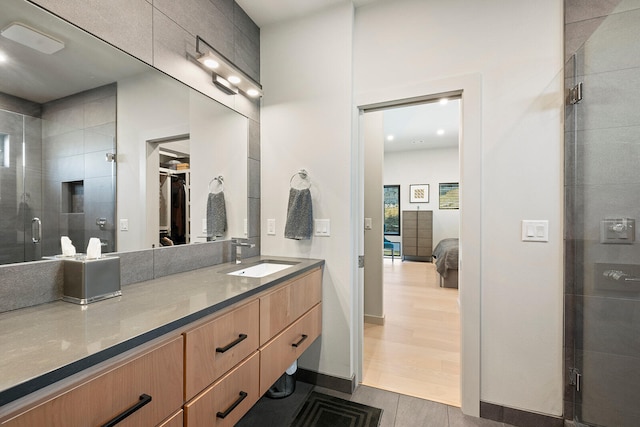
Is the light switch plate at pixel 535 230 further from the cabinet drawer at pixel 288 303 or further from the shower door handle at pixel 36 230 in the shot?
the shower door handle at pixel 36 230

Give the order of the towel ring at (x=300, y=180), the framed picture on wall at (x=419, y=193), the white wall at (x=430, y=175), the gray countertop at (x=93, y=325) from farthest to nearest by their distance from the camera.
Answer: the framed picture on wall at (x=419, y=193)
the white wall at (x=430, y=175)
the towel ring at (x=300, y=180)
the gray countertop at (x=93, y=325)

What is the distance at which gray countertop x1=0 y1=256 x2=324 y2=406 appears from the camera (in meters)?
0.60

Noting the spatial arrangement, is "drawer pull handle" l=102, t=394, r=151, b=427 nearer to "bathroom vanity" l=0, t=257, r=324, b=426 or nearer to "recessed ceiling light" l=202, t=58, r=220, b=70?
"bathroom vanity" l=0, t=257, r=324, b=426

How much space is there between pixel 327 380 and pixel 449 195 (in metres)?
6.08

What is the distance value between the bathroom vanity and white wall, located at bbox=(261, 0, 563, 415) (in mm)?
826

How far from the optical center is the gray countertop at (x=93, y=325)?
0.60 meters

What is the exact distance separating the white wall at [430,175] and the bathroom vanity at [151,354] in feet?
20.7

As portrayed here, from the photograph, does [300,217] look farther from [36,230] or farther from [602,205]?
[602,205]

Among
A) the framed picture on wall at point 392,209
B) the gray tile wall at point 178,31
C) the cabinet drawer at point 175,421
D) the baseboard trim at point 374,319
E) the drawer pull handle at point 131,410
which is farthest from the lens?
the framed picture on wall at point 392,209

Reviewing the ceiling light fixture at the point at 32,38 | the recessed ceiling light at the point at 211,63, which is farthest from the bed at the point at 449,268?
the ceiling light fixture at the point at 32,38

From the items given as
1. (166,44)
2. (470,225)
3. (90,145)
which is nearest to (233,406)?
(90,145)

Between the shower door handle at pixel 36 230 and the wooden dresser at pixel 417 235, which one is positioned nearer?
the shower door handle at pixel 36 230

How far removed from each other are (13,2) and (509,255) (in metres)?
2.50

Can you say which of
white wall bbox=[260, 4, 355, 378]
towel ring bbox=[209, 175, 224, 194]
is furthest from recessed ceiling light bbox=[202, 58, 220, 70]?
towel ring bbox=[209, 175, 224, 194]
